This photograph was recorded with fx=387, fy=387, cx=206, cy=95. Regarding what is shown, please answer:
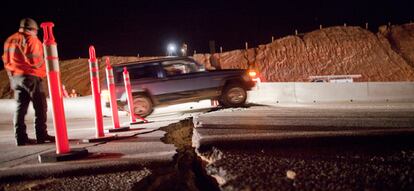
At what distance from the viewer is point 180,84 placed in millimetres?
11156

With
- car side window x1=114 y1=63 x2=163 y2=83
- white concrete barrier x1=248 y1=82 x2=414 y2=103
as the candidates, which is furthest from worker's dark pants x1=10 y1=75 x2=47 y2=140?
white concrete barrier x1=248 y1=82 x2=414 y2=103

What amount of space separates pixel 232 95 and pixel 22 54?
6.89 meters

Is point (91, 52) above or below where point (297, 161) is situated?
above

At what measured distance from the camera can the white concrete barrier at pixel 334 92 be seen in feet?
41.2

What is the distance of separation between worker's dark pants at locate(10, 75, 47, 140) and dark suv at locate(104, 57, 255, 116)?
226 inches

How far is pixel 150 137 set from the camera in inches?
197

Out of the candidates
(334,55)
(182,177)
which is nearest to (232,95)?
(182,177)

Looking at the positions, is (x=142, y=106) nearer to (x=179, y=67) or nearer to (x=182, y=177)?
(x=179, y=67)

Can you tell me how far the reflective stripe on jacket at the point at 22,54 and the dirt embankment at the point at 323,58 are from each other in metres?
55.7

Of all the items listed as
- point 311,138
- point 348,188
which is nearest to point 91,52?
point 311,138

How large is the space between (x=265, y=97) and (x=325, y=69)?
167 ft

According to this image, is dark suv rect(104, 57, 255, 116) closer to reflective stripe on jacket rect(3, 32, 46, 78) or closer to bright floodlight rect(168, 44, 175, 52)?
reflective stripe on jacket rect(3, 32, 46, 78)

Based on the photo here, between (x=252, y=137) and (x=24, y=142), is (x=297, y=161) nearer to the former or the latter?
(x=252, y=137)

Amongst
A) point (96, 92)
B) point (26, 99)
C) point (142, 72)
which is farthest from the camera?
point (142, 72)
